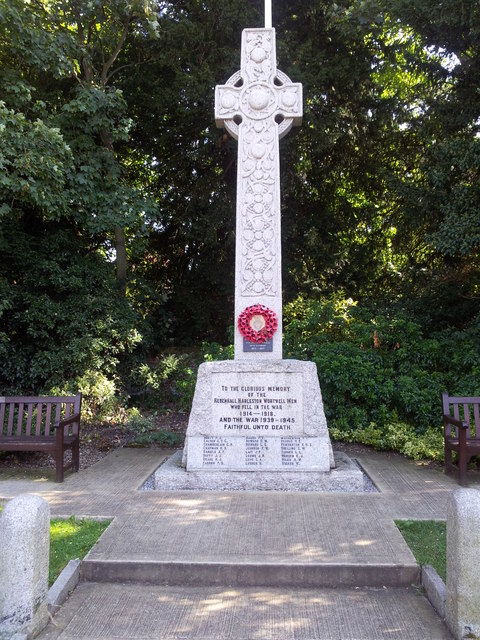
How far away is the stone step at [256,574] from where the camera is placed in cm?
392

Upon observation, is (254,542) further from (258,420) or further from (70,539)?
(258,420)

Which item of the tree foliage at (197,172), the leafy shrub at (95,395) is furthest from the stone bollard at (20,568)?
the leafy shrub at (95,395)

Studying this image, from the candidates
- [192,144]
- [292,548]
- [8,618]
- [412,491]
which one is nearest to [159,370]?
[192,144]

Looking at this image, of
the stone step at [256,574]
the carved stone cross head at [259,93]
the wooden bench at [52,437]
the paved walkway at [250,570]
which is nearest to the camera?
the paved walkway at [250,570]

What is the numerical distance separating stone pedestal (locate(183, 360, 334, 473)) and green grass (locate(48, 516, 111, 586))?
157 centimetres

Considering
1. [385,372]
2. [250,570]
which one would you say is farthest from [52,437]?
[385,372]

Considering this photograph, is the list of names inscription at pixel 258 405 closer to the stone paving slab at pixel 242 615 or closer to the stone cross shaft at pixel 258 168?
the stone cross shaft at pixel 258 168

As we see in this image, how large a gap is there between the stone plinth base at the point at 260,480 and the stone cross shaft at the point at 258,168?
1.44m

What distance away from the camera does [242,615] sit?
3.49 m

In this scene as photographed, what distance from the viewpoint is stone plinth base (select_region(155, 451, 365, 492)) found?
594 cm

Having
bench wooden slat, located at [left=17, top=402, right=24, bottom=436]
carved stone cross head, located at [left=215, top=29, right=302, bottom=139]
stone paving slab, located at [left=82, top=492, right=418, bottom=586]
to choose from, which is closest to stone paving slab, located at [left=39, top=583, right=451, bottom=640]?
stone paving slab, located at [left=82, top=492, right=418, bottom=586]

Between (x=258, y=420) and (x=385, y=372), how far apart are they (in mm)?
3687

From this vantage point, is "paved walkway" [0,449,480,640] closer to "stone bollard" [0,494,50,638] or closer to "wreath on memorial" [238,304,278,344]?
"stone bollard" [0,494,50,638]

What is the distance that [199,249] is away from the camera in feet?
48.0
